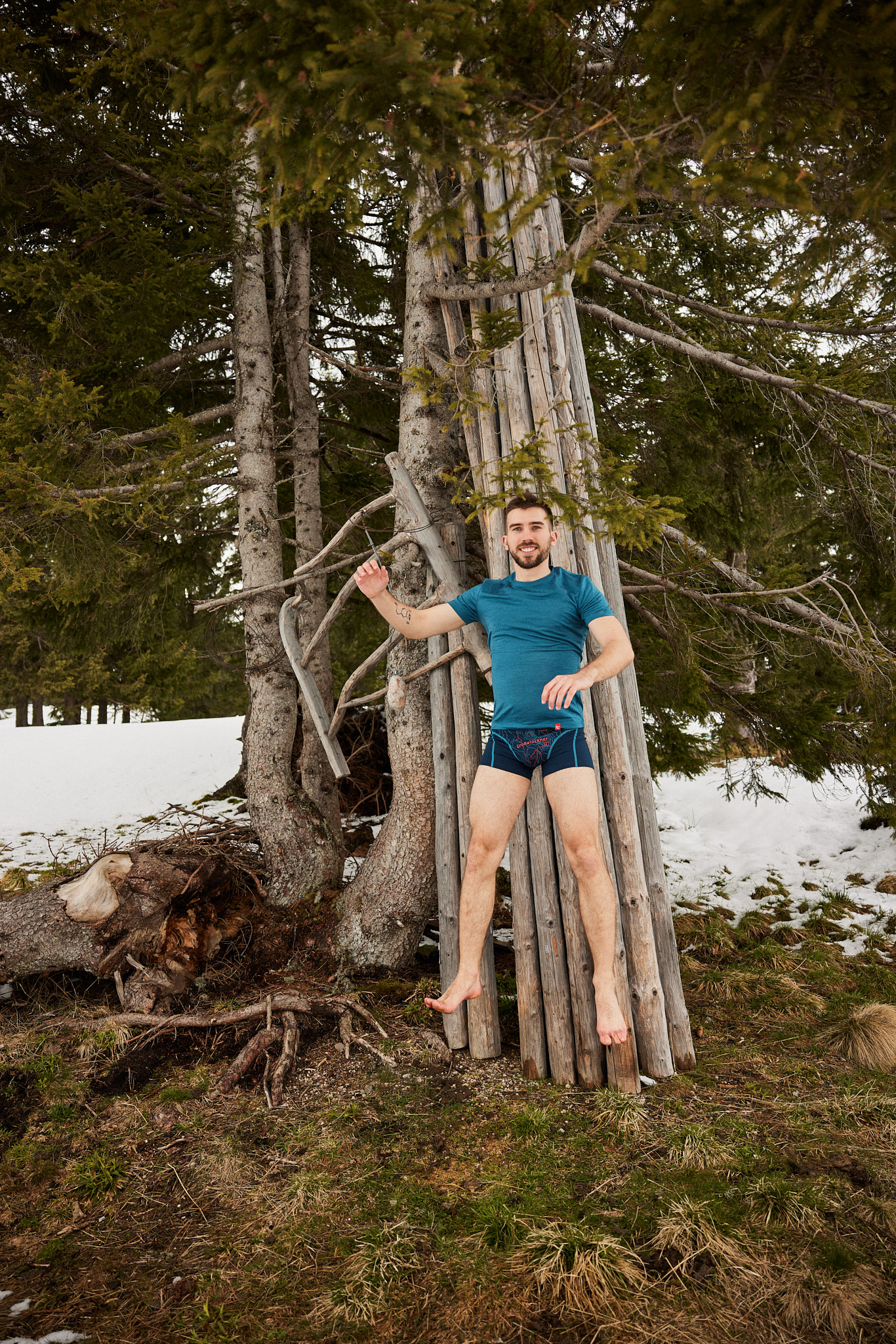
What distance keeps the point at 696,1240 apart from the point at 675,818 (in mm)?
7076

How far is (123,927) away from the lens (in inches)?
183

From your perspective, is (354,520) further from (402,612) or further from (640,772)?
(640,772)

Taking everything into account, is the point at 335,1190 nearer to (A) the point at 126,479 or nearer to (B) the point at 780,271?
(B) the point at 780,271

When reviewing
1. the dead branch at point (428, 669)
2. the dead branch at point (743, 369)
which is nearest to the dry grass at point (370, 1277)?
the dead branch at point (428, 669)

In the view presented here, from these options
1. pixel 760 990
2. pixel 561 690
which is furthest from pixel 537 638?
pixel 760 990

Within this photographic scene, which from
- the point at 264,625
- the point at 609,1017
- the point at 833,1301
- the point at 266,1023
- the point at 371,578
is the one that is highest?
the point at 264,625

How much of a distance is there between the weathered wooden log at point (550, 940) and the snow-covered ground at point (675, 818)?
2851mm

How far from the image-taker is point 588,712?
391 cm

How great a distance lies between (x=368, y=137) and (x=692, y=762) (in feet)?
17.1

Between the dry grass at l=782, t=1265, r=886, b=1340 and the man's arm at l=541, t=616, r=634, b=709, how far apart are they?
1.89 meters

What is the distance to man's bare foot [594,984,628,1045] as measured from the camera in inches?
123

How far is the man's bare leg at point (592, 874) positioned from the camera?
3.17m

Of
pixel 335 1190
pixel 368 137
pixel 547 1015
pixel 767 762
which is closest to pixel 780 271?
pixel 368 137

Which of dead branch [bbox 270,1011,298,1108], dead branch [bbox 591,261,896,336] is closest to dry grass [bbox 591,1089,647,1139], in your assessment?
dead branch [bbox 270,1011,298,1108]
